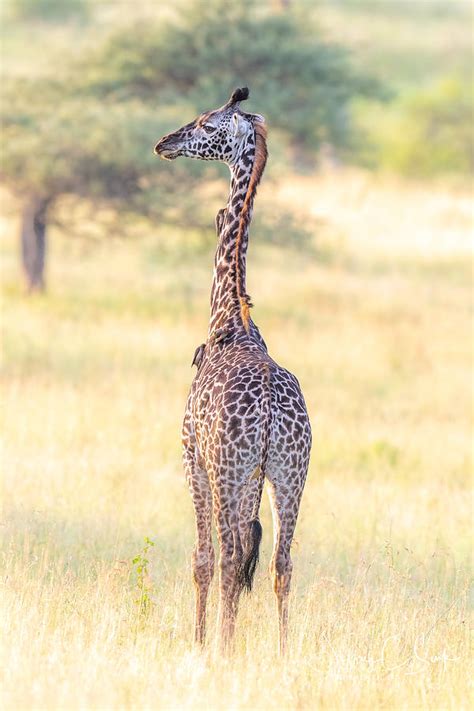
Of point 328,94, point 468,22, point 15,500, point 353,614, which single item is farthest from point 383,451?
point 468,22

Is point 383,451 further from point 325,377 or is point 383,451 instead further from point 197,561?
point 197,561

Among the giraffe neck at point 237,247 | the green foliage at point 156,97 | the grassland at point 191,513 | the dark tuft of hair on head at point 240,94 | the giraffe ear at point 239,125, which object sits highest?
the green foliage at point 156,97

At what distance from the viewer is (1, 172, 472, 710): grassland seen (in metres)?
5.53

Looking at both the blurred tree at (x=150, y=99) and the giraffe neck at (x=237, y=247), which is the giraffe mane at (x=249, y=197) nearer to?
the giraffe neck at (x=237, y=247)

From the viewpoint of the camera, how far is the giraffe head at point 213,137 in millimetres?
6852

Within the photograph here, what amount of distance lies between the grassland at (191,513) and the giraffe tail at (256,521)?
1.31ft

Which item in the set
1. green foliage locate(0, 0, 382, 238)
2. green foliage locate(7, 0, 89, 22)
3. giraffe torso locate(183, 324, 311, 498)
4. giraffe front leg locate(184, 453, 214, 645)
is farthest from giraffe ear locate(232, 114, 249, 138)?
green foliage locate(7, 0, 89, 22)

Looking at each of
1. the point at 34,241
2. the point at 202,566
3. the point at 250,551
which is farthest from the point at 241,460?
the point at 34,241

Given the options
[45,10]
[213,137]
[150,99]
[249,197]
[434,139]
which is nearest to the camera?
[249,197]

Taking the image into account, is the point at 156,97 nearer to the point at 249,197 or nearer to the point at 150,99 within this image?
the point at 150,99

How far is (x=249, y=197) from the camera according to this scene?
6.55 metres

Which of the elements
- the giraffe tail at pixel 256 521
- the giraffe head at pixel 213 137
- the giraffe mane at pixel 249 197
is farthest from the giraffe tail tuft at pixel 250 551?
the giraffe head at pixel 213 137

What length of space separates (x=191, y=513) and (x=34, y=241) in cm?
1229

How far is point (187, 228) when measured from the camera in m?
19.1
